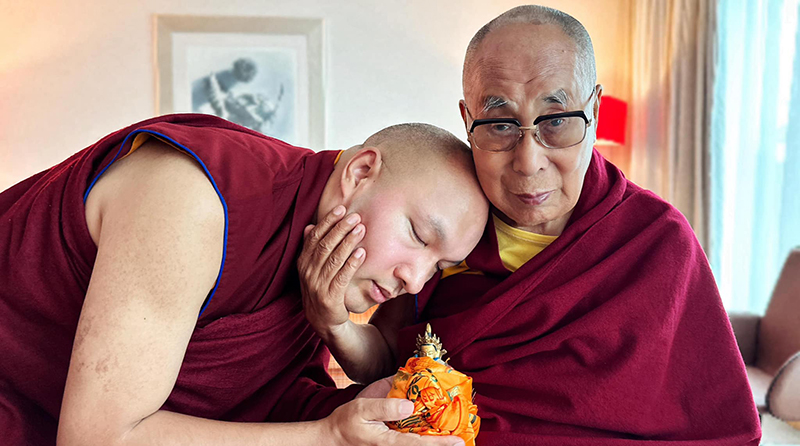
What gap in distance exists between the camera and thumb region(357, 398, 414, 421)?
119cm

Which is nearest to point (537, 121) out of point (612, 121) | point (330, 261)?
point (330, 261)

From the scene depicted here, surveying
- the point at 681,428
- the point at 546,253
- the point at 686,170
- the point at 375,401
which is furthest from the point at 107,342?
the point at 686,170

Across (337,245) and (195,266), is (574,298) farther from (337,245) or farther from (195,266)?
(195,266)

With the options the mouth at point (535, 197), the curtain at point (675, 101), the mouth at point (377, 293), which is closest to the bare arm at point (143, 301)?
the mouth at point (377, 293)

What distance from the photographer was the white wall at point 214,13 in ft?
14.9

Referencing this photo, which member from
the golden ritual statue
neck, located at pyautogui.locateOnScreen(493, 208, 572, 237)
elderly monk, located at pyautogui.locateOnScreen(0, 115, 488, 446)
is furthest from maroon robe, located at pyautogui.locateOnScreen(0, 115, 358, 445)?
neck, located at pyautogui.locateOnScreen(493, 208, 572, 237)

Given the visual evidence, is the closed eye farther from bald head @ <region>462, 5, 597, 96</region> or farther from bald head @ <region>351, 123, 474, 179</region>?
bald head @ <region>462, 5, 597, 96</region>

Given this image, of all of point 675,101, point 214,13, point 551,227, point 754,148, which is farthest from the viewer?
point 214,13

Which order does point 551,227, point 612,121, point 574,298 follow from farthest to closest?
point 612,121 → point 551,227 → point 574,298

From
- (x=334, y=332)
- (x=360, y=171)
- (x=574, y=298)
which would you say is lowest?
(x=334, y=332)

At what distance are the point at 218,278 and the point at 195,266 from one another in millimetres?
106

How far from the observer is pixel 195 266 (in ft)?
3.75

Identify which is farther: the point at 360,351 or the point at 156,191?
the point at 360,351

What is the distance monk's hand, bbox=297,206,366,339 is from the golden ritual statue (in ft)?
0.68
